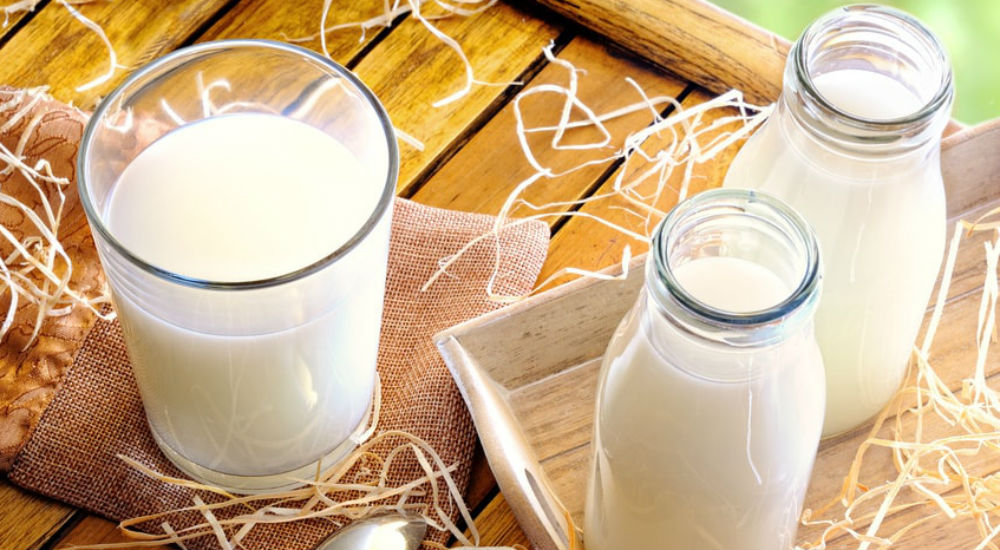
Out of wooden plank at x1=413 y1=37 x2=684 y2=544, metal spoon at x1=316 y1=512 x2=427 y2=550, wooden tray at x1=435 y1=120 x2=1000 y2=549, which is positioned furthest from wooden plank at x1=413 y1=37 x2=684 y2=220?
metal spoon at x1=316 y1=512 x2=427 y2=550

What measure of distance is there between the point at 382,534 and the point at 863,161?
33 cm

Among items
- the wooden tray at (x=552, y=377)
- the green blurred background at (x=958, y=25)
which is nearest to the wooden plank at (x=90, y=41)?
the wooden tray at (x=552, y=377)

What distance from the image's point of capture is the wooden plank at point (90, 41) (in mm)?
885

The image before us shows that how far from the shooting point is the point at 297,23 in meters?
0.94

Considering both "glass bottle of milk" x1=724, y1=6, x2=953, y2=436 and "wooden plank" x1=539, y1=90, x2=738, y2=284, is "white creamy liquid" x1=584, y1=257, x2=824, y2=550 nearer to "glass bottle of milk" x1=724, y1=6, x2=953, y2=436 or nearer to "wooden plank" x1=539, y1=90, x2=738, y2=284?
"glass bottle of milk" x1=724, y1=6, x2=953, y2=436

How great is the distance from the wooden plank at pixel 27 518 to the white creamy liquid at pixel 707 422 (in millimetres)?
336

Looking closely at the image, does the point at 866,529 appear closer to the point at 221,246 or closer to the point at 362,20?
the point at 221,246

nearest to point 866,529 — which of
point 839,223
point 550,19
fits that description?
point 839,223

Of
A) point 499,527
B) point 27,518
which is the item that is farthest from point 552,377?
point 27,518

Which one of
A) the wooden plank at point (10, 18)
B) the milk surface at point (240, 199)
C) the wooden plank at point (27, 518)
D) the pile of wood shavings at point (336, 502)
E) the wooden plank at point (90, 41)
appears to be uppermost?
the milk surface at point (240, 199)

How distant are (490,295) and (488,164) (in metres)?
0.12

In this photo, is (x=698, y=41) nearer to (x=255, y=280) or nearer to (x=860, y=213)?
(x=860, y=213)

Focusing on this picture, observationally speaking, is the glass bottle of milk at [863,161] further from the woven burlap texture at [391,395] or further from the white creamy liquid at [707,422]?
the woven burlap texture at [391,395]

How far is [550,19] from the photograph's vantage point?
3.06 feet
